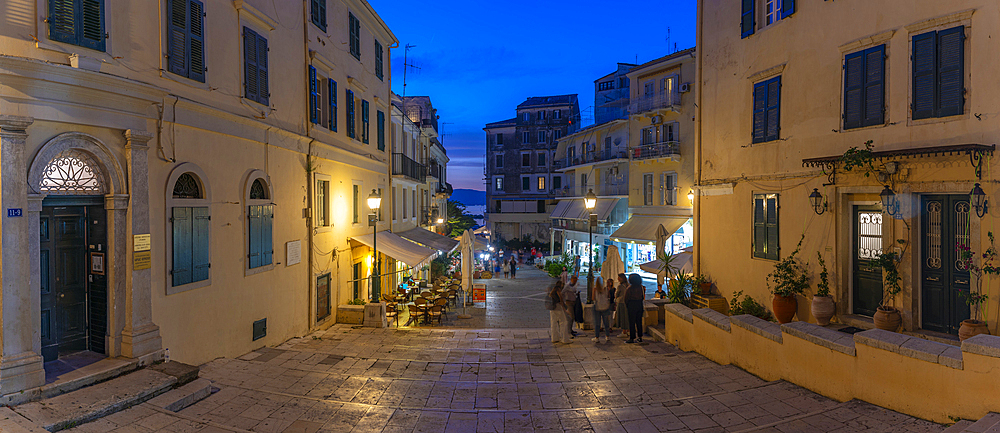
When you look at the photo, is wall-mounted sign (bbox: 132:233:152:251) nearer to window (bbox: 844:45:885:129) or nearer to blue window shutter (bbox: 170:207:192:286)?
blue window shutter (bbox: 170:207:192:286)

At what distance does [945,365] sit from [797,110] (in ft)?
20.8

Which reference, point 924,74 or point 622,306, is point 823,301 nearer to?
point 622,306

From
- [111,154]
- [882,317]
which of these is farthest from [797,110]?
[111,154]

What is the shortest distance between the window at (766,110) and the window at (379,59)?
13.8 meters

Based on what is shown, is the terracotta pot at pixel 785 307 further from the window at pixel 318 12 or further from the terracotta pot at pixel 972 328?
the window at pixel 318 12

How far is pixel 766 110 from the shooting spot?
36.7 ft

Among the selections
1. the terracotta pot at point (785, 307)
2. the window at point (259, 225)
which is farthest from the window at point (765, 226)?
the window at point (259, 225)

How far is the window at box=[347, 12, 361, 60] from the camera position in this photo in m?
16.3

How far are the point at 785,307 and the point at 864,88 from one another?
14.7 ft

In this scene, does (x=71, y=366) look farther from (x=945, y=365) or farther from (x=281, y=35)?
(x=945, y=365)

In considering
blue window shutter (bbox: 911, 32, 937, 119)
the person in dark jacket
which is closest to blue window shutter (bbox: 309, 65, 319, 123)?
the person in dark jacket

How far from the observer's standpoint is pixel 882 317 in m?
8.44

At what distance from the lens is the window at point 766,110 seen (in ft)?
35.8

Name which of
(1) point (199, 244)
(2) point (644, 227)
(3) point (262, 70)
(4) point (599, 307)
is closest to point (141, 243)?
(1) point (199, 244)
